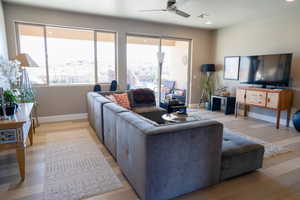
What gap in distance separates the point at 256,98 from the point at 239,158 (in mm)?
3052

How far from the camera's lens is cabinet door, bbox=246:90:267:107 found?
4512 millimetres

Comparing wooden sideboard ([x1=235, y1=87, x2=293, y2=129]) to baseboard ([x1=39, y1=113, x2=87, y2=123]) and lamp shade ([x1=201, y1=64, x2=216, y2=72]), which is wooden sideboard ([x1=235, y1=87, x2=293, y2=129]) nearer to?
lamp shade ([x1=201, y1=64, x2=216, y2=72])

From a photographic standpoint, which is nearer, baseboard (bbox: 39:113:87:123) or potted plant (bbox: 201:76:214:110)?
baseboard (bbox: 39:113:87:123)

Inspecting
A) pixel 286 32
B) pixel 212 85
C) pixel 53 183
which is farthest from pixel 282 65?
pixel 53 183

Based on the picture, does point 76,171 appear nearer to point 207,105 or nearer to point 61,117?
point 61,117

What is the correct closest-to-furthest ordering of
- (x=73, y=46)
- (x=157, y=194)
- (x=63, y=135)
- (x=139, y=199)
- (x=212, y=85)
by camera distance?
(x=157, y=194) < (x=139, y=199) < (x=63, y=135) < (x=73, y=46) < (x=212, y=85)

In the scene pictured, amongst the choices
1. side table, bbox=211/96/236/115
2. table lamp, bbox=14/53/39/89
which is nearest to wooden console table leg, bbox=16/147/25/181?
table lamp, bbox=14/53/39/89

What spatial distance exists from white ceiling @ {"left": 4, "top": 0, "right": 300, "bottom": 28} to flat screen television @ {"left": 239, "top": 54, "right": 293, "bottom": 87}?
110 cm

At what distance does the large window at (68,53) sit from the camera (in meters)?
4.50

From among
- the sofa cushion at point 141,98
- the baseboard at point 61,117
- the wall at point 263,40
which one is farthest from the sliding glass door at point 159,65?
the baseboard at point 61,117

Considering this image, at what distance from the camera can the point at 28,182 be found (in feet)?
7.12

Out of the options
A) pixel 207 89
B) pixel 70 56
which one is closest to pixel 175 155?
pixel 70 56

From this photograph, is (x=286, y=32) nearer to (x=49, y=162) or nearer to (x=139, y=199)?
(x=139, y=199)

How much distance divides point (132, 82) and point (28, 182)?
3977mm
